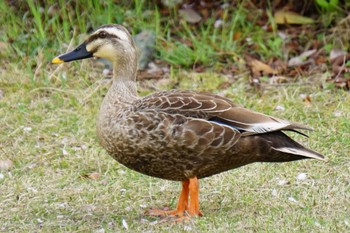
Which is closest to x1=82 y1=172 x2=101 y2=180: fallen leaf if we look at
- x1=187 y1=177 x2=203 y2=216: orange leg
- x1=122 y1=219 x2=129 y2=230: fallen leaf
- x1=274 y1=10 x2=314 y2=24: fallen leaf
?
x1=122 y1=219 x2=129 y2=230: fallen leaf

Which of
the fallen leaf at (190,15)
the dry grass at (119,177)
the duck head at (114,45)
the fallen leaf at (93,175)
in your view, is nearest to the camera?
the dry grass at (119,177)

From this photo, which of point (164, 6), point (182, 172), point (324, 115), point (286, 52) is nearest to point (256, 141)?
point (182, 172)

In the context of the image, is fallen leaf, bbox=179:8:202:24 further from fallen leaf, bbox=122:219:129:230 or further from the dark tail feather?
fallen leaf, bbox=122:219:129:230

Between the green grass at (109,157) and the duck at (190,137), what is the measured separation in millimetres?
336

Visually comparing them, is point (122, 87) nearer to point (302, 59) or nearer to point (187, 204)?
point (187, 204)

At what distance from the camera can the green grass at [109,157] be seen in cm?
595

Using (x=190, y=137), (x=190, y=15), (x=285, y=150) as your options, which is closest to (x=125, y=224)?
(x=190, y=137)

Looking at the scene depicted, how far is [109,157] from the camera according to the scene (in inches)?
290

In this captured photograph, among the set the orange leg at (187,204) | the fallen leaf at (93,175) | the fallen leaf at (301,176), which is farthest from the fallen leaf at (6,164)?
the fallen leaf at (301,176)

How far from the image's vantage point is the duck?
5727 mm

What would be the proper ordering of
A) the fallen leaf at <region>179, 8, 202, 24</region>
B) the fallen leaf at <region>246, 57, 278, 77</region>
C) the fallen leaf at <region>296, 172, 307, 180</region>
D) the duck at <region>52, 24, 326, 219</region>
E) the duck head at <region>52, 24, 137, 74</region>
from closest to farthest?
1. the duck at <region>52, 24, 326, 219</region>
2. the duck head at <region>52, 24, 137, 74</region>
3. the fallen leaf at <region>296, 172, 307, 180</region>
4. the fallen leaf at <region>246, 57, 278, 77</region>
5. the fallen leaf at <region>179, 8, 202, 24</region>

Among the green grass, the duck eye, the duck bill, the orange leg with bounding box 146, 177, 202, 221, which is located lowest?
the green grass

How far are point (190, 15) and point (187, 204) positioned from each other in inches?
169

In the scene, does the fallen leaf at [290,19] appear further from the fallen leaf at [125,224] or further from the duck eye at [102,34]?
the fallen leaf at [125,224]
